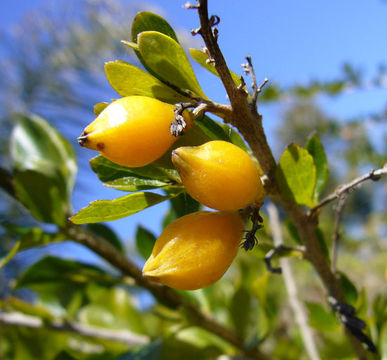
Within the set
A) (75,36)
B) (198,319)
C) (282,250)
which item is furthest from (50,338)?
(75,36)

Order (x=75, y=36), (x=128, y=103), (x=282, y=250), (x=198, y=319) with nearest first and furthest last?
(x=128, y=103), (x=282, y=250), (x=198, y=319), (x=75, y=36)

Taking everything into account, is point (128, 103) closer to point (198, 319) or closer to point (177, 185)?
point (177, 185)

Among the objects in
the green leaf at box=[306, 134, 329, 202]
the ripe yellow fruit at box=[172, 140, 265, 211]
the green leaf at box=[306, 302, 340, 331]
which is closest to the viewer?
the ripe yellow fruit at box=[172, 140, 265, 211]

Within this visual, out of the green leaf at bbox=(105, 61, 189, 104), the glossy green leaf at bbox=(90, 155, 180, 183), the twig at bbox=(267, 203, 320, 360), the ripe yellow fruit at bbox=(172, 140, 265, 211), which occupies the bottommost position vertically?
the twig at bbox=(267, 203, 320, 360)

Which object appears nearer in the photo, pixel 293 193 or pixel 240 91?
pixel 240 91

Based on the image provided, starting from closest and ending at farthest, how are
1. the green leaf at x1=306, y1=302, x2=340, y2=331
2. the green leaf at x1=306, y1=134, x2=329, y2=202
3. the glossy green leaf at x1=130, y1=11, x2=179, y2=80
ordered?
the glossy green leaf at x1=130, y1=11, x2=179, y2=80
the green leaf at x1=306, y1=134, x2=329, y2=202
the green leaf at x1=306, y1=302, x2=340, y2=331

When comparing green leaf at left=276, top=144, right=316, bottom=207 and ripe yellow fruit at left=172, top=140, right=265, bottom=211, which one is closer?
ripe yellow fruit at left=172, top=140, right=265, bottom=211

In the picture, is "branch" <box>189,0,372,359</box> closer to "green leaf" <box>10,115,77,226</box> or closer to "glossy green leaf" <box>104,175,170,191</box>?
"glossy green leaf" <box>104,175,170,191</box>

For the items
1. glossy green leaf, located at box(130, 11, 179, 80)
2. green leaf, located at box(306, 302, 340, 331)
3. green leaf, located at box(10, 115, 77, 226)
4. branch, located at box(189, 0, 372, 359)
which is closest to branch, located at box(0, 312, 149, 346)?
green leaf, located at box(10, 115, 77, 226)
